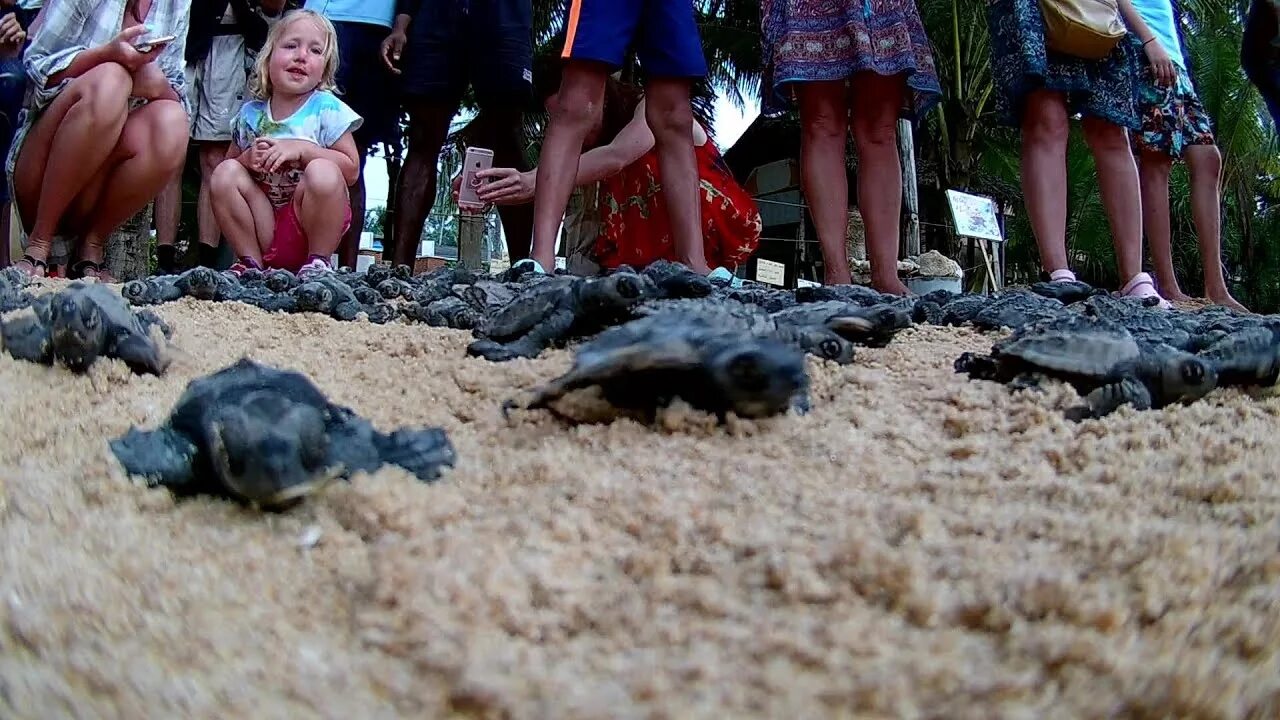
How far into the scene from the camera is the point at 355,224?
359 cm

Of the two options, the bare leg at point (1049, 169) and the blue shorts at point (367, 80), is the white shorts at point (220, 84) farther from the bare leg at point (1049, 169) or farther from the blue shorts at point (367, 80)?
the bare leg at point (1049, 169)

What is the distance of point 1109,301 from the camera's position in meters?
2.26

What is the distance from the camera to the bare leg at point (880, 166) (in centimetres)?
271

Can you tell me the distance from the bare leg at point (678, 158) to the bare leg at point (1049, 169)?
1.10m

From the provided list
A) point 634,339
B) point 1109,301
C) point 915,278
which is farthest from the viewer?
point 915,278

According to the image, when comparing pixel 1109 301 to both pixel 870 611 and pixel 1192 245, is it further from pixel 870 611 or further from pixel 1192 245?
pixel 1192 245

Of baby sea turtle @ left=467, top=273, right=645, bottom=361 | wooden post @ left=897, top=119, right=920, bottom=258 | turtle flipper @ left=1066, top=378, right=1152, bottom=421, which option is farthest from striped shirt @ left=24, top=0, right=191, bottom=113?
wooden post @ left=897, top=119, right=920, bottom=258

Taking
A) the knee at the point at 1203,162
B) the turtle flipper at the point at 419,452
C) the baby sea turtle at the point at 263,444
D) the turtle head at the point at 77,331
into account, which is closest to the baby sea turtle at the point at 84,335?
the turtle head at the point at 77,331

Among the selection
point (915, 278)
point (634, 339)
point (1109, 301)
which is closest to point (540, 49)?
point (915, 278)

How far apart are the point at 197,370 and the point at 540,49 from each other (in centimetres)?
1294

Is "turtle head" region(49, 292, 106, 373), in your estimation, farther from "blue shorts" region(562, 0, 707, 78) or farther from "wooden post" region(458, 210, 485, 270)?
"wooden post" region(458, 210, 485, 270)

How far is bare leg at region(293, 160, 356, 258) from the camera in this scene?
9.61 feet

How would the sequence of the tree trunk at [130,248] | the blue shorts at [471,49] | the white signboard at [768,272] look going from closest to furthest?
1. the blue shorts at [471,49]
2. the tree trunk at [130,248]
3. the white signboard at [768,272]

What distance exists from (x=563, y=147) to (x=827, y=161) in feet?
2.82
